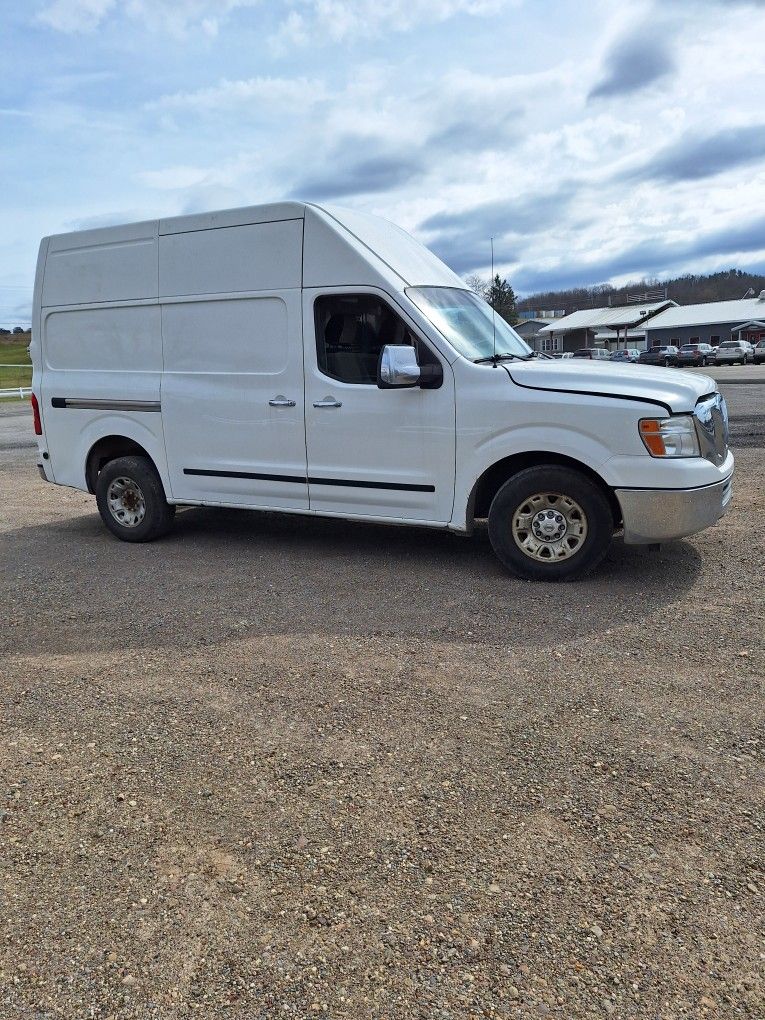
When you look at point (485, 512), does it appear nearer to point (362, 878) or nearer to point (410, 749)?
point (410, 749)

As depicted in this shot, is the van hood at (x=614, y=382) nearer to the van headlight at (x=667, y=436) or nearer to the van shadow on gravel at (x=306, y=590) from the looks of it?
the van headlight at (x=667, y=436)

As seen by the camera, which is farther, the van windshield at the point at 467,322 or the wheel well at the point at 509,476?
the van windshield at the point at 467,322

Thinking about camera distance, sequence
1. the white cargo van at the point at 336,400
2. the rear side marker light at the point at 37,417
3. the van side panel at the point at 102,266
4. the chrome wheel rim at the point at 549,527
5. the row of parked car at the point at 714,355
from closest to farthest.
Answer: the white cargo van at the point at 336,400 → the chrome wheel rim at the point at 549,527 → the van side panel at the point at 102,266 → the rear side marker light at the point at 37,417 → the row of parked car at the point at 714,355

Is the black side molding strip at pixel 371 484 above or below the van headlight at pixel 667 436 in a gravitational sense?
below

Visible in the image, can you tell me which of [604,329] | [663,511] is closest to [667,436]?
[663,511]

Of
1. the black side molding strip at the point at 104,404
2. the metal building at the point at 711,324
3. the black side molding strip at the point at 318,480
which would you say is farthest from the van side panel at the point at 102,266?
the metal building at the point at 711,324

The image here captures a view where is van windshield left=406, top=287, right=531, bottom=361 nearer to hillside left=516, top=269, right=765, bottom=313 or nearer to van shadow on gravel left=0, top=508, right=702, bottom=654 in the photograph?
van shadow on gravel left=0, top=508, right=702, bottom=654

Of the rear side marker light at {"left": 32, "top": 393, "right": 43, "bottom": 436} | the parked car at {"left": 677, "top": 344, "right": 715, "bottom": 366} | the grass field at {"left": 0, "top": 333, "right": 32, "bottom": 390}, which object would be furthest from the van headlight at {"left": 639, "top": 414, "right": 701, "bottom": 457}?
the parked car at {"left": 677, "top": 344, "right": 715, "bottom": 366}

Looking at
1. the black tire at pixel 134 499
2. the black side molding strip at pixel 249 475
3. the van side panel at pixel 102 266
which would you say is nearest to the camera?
the black side molding strip at pixel 249 475

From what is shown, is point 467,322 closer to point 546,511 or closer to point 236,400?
point 546,511

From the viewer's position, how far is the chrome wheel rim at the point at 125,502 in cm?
738

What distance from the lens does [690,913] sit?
2.41 meters

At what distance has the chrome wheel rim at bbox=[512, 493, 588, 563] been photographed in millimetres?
5539

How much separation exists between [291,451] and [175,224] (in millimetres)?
2179
